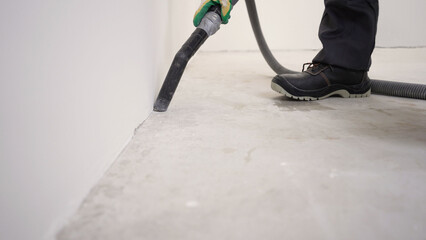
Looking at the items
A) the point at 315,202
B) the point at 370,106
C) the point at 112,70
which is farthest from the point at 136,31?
the point at 370,106

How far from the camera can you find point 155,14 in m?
1.13

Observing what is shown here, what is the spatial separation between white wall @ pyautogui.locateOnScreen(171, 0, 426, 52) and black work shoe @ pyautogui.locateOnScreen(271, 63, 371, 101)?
2.04 m

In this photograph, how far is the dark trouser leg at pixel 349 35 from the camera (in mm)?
1216

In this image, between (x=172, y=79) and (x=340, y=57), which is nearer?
(x=172, y=79)

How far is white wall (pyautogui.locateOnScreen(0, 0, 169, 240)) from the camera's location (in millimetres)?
342

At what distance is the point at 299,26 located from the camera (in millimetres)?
3281

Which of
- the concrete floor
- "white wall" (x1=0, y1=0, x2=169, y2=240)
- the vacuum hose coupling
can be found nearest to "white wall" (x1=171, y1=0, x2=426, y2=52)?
the vacuum hose coupling

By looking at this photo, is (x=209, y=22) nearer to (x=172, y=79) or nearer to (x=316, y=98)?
(x=172, y=79)

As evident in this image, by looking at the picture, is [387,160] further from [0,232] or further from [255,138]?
[0,232]

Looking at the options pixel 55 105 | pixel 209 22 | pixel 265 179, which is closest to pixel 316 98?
pixel 209 22

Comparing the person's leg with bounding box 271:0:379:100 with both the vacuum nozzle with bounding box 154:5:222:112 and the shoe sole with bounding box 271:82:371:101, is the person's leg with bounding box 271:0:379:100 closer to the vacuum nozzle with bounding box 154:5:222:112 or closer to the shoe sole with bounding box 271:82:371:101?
the shoe sole with bounding box 271:82:371:101

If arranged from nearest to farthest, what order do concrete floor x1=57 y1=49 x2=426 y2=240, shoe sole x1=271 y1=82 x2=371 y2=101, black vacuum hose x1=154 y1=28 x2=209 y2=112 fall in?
1. concrete floor x1=57 y1=49 x2=426 y2=240
2. black vacuum hose x1=154 y1=28 x2=209 y2=112
3. shoe sole x1=271 y1=82 x2=371 y2=101

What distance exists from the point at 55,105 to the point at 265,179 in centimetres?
34

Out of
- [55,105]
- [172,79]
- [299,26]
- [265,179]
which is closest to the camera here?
[55,105]
